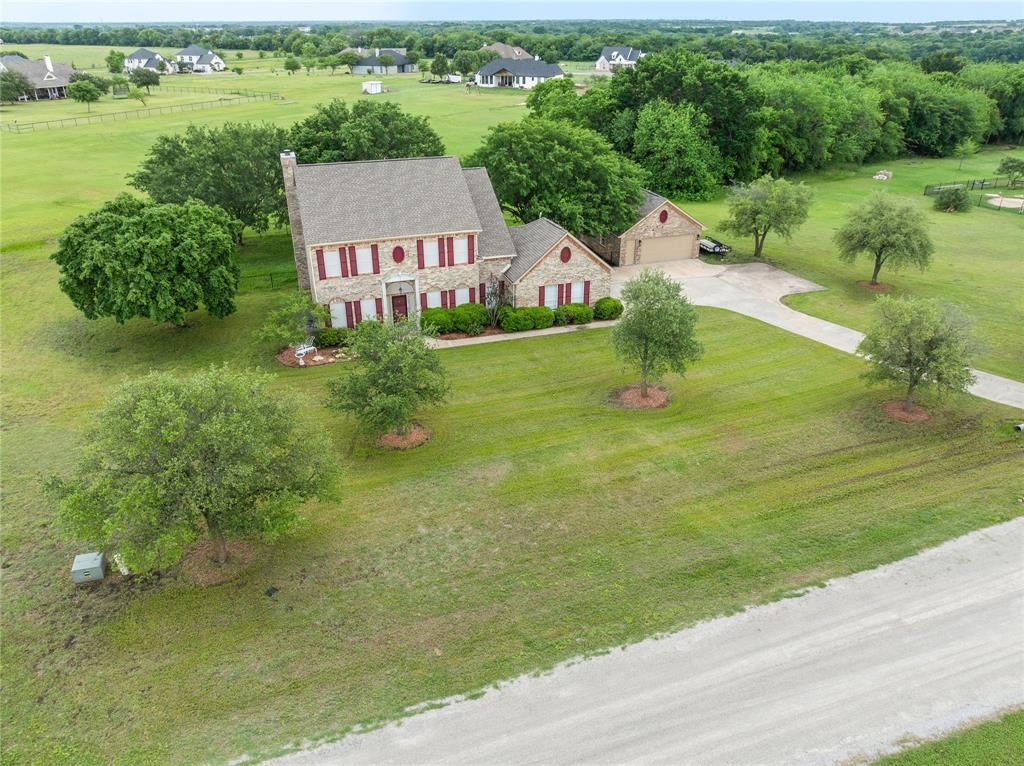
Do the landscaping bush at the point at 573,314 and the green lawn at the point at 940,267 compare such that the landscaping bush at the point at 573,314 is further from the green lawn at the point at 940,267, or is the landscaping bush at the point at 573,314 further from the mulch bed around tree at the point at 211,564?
the mulch bed around tree at the point at 211,564

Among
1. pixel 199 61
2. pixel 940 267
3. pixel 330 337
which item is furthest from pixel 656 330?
pixel 199 61

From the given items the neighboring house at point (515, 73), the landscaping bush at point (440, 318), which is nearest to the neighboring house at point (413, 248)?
the landscaping bush at point (440, 318)

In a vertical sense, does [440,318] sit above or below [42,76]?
below

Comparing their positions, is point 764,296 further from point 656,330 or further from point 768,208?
point 656,330

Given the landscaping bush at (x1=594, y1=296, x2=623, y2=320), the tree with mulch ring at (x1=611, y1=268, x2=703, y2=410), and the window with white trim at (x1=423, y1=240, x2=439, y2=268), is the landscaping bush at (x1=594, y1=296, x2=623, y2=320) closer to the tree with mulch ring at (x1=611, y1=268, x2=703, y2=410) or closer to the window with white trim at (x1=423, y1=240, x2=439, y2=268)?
the tree with mulch ring at (x1=611, y1=268, x2=703, y2=410)

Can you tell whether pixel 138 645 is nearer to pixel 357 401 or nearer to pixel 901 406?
pixel 357 401

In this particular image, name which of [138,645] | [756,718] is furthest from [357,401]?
[756,718]

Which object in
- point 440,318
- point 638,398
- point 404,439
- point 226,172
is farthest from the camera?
point 226,172
